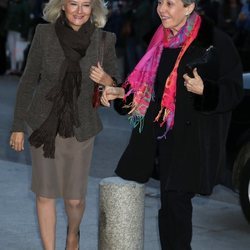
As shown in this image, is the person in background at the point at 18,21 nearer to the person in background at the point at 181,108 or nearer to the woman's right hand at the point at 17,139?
the woman's right hand at the point at 17,139

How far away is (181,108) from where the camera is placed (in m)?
5.50

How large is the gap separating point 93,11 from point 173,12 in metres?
0.71

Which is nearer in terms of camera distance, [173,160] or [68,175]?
[173,160]

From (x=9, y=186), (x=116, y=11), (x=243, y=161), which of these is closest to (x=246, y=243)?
(x=243, y=161)

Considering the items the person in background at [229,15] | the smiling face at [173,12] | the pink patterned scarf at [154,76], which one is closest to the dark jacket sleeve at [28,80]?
the pink patterned scarf at [154,76]

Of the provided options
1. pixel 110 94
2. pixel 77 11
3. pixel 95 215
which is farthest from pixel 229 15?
pixel 110 94

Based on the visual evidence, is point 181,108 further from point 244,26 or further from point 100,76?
point 244,26

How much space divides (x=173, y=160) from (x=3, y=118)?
959cm

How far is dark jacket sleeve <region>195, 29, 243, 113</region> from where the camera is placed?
5.32m

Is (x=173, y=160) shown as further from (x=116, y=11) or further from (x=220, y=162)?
(x=116, y=11)

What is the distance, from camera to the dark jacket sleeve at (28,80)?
5.93 m

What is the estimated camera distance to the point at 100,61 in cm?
595

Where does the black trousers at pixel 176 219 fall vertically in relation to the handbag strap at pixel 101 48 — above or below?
below

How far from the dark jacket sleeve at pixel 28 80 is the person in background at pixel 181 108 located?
20.8 inches
